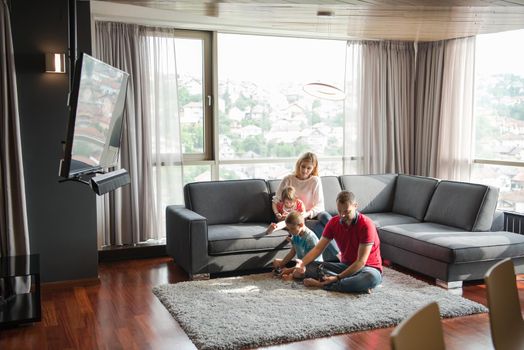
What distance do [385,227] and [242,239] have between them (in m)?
1.41

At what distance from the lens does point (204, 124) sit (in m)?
6.28

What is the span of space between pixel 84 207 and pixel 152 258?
4.00 feet

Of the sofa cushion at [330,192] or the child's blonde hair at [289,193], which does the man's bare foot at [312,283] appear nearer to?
the child's blonde hair at [289,193]

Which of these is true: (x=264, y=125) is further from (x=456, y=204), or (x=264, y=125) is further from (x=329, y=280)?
(x=329, y=280)

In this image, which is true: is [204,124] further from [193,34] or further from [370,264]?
[370,264]

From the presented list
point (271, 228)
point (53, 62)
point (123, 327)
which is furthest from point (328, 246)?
point (53, 62)

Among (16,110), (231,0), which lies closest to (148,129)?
(16,110)

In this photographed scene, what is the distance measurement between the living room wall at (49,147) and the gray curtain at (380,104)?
130 inches

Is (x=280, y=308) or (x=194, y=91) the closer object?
(x=280, y=308)

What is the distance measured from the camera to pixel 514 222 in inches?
218

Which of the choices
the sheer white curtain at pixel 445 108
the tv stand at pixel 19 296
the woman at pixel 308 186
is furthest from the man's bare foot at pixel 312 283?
the sheer white curtain at pixel 445 108

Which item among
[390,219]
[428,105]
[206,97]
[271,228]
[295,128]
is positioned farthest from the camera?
[428,105]

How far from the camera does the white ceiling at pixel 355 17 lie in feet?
14.0

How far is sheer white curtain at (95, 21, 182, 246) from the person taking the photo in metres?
5.68
